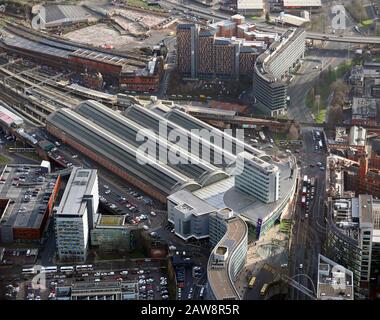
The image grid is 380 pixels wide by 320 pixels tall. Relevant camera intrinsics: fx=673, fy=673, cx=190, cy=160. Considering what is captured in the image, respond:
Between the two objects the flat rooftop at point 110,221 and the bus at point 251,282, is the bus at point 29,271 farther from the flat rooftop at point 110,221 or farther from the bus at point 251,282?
the bus at point 251,282

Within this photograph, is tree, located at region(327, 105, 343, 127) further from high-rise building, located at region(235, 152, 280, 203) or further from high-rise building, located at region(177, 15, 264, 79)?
high-rise building, located at region(235, 152, 280, 203)

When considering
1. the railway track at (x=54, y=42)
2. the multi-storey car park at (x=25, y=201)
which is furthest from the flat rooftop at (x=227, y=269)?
the railway track at (x=54, y=42)

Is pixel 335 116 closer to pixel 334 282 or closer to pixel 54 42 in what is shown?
pixel 334 282

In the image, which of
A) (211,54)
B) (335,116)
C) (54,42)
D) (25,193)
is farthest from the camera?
(54,42)

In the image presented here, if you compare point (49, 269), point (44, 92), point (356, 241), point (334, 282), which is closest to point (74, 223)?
point (49, 269)
